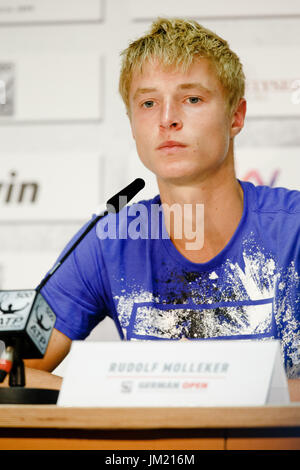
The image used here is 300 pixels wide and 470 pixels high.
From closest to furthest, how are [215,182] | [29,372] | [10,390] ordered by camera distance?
[10,390]
[29,372]
[215,182]

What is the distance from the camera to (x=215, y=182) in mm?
1383

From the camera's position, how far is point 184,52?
132 cm

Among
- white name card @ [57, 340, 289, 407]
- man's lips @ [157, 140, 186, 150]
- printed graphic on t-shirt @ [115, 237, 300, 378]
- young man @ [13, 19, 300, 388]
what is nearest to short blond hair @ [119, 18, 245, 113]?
young man @ [13, 19, 300, 388]

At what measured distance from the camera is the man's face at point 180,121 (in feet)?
4.17

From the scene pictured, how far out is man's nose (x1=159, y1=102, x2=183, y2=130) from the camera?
1.26m

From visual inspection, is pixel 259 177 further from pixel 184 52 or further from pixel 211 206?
pixel 184 52

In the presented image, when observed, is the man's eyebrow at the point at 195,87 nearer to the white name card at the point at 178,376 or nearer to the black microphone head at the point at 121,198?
the black microphone head at the point at 121,198

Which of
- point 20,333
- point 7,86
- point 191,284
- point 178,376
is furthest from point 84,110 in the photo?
point 178,376

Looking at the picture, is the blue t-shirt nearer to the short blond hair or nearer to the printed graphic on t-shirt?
the printed graphic on t-shirt

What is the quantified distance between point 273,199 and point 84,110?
2.62 ft

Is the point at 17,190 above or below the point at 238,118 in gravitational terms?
below

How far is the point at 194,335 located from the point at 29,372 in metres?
0.39

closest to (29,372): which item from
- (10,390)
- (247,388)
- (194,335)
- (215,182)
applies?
(10,390)
